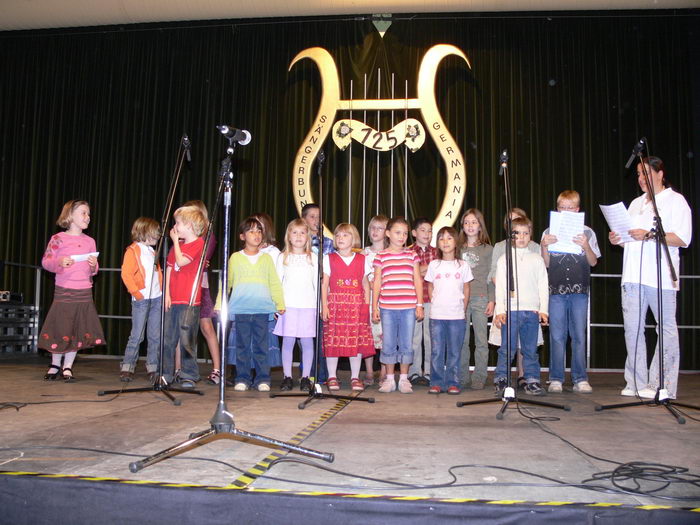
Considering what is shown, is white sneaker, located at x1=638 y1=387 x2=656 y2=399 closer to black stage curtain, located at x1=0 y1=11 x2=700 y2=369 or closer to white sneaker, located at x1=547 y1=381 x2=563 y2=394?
white sneaker, located at x1=547 y1=381 x2=563 y2=394

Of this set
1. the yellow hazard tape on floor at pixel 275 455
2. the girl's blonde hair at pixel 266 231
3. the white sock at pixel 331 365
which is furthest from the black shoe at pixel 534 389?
the girl's blonde hair at pixel 266 231

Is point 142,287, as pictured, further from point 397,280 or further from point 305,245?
point 397,280

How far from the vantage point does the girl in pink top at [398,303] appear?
13.8 feet

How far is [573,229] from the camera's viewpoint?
13.1 feet

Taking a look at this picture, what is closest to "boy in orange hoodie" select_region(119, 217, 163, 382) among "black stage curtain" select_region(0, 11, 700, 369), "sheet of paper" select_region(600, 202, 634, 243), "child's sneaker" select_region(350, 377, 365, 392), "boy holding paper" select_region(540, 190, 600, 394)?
"child's sneaker" select_region(350, 377, 365, 392)

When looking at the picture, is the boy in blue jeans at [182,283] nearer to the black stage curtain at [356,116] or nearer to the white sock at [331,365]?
the white sock at [331,365]

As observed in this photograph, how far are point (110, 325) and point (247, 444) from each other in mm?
5624

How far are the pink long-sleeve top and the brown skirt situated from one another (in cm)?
6

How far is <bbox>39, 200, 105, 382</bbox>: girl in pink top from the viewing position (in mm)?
4508

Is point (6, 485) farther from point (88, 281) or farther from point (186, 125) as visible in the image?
point (186, 125)

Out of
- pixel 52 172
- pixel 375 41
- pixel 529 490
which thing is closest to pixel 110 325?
pixel 52 172

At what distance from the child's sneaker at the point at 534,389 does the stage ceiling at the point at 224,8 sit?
15.3ft

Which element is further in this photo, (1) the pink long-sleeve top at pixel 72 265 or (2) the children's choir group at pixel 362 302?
(1) the pink long-sleeve top at pixel 72 265

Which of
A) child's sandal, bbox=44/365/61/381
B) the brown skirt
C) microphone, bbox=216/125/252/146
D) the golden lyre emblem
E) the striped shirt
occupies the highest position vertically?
the golden lyre emblem
